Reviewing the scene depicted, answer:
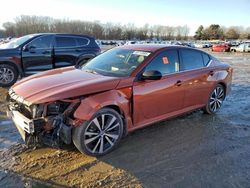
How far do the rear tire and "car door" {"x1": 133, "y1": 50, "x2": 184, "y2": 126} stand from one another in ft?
18.5

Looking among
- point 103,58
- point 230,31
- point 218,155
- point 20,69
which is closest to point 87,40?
point 20,69

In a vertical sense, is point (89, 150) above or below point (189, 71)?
below

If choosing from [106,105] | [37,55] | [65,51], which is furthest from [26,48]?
[106,105]

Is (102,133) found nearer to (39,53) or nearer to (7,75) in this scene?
(7,75)

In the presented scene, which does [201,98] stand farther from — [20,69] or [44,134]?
[20,69]

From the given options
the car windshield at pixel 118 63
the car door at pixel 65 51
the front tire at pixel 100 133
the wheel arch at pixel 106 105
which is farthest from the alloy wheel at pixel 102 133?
the car door at pixel 65 51

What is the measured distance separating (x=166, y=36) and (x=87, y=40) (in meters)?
129

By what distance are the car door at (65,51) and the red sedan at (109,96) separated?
4359 mm

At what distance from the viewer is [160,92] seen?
4.70m

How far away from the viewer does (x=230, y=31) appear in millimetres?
105062

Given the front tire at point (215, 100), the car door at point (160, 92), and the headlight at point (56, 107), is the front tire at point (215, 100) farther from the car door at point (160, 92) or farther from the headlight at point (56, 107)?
the headlight at point (56, 107)

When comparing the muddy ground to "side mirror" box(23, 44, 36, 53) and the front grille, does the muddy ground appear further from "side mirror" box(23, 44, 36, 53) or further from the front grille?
"side mirror" box(23, 44, 36, 53)

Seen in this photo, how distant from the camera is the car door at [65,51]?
946cm

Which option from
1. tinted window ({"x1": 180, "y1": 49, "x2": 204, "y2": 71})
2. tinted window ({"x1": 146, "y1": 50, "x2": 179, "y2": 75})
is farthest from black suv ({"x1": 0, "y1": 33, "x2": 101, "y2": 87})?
tinted window ({"x1": 146, "y1": 50, "x2": 179, "y2": 75})
